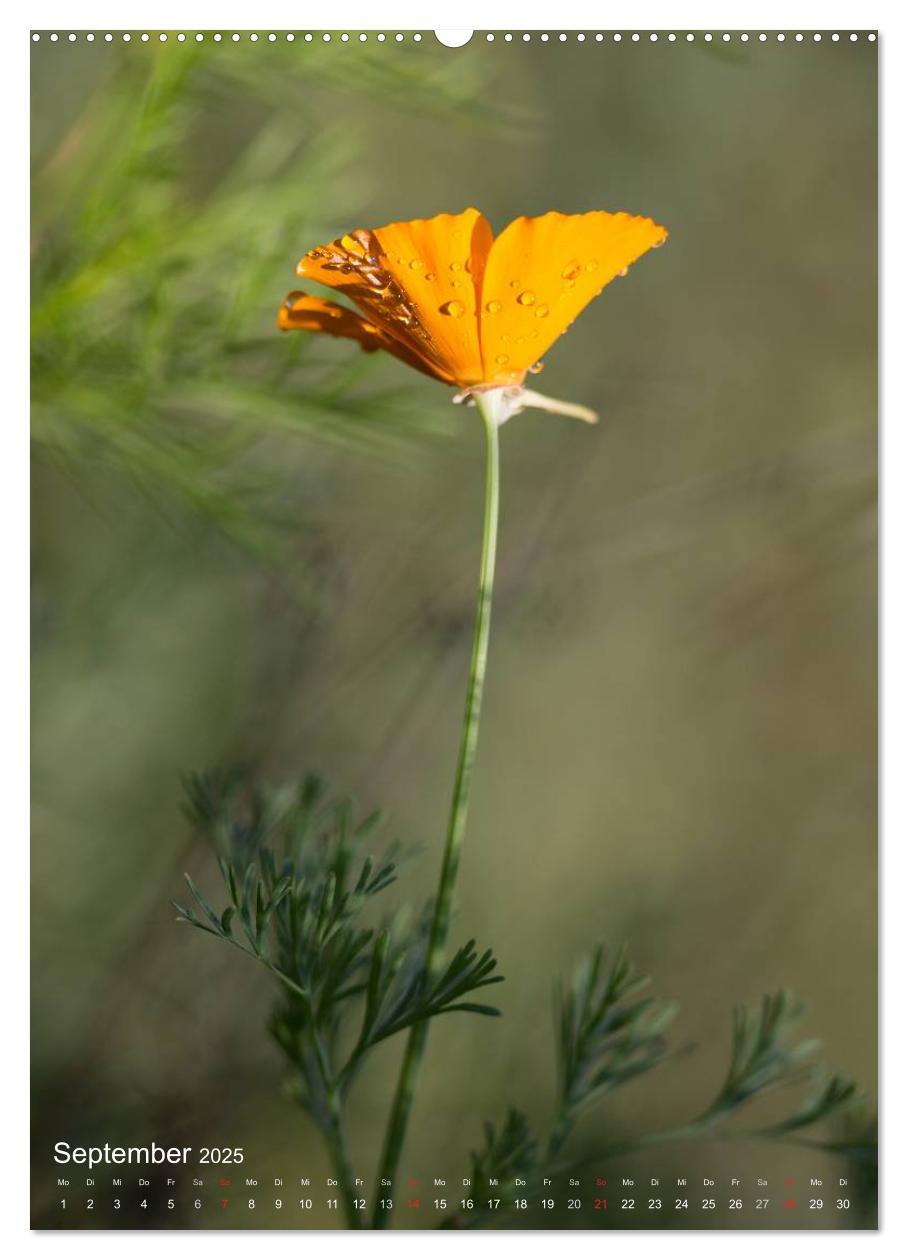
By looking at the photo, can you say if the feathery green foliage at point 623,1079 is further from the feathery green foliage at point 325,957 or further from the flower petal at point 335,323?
the flower petal at point 335,323

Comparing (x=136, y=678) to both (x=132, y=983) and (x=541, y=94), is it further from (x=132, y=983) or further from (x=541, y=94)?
(x=541, y=94)

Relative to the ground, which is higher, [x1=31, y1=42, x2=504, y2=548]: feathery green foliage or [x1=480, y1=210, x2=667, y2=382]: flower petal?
[x1=31, y1=42, x2=504, y2=548]: feathery green foliage

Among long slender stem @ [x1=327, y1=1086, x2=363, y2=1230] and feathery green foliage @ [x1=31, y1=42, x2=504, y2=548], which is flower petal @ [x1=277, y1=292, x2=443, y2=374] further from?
long slender stem @ [x1=327, y1=1086, x2=363, y2=1230]

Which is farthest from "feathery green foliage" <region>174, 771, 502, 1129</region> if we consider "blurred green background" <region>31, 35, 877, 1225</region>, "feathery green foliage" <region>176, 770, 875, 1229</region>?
"blurred green background" <region>31, 35, 877, 1225</region>

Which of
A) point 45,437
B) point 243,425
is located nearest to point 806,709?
point 243,425

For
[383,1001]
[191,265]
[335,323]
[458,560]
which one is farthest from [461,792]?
[458,560]
